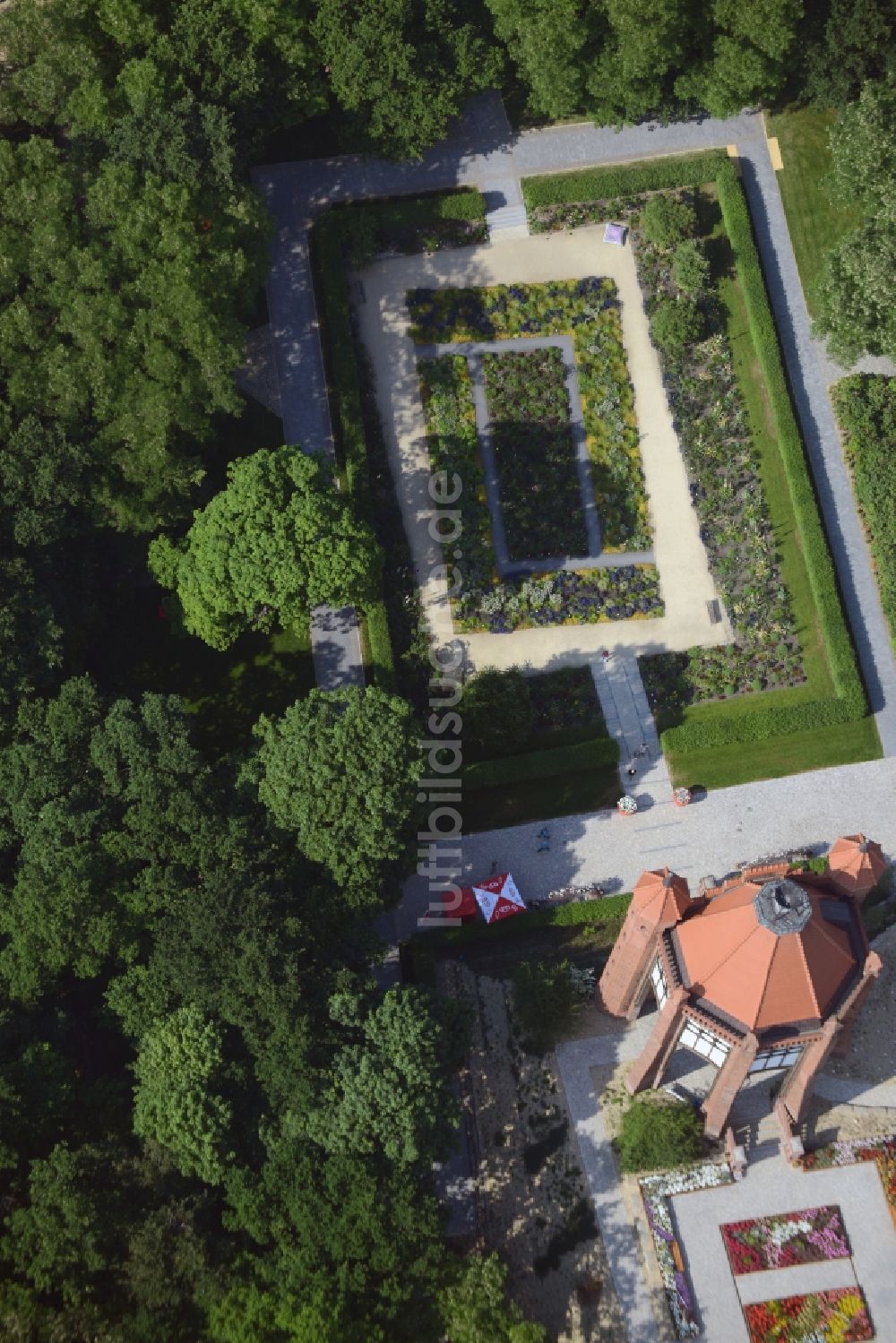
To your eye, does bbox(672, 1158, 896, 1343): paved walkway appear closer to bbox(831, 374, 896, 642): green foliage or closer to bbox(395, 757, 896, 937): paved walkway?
bbox(395, 757, 896, 937): paved walkway

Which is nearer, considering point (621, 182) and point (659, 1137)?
point (659, 1137)

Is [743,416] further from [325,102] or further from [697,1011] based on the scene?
[697,1011]

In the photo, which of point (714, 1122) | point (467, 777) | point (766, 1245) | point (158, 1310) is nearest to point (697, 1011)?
point (714, 1122)

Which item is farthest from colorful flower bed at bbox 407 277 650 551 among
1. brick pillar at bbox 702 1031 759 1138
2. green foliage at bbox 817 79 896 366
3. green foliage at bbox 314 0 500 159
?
brick pillar at bbox 702 1031 759 1138

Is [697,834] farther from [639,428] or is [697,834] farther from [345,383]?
[345,383]

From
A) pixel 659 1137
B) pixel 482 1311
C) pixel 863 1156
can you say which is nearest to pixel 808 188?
pixel 863 1156

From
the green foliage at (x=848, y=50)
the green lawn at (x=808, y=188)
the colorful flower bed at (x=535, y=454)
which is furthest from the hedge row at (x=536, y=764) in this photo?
the green foliage at (x=848, y=50)

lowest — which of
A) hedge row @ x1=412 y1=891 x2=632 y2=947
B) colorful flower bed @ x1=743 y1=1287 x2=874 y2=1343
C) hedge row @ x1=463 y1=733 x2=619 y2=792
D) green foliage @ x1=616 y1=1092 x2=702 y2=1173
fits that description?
colorful flower bed @ x1=743 y1=1287 x2=874 y2=1343
